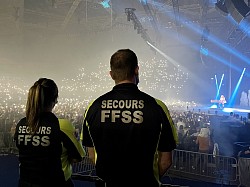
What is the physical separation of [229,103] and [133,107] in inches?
885

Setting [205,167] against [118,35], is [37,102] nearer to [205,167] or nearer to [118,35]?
[205,167]

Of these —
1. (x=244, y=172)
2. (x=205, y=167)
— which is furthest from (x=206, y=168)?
(x=244, y=172)

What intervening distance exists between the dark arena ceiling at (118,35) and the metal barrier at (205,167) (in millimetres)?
8904

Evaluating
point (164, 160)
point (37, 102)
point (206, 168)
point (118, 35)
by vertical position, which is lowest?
point (206, 168)

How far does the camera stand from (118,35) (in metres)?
22.8

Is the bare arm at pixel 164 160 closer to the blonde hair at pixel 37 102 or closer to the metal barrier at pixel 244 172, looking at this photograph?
the blonde hair at pixel 37 102

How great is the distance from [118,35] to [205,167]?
1740 cm

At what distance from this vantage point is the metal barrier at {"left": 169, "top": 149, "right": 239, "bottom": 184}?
641cm

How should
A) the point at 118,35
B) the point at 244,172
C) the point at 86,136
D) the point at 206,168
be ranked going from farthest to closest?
the point at 118,35 < the point at 206,168 < the point at 244,172 < the point at 86,136

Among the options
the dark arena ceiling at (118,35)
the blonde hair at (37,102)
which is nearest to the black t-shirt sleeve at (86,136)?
the blonde hair at (37,102)

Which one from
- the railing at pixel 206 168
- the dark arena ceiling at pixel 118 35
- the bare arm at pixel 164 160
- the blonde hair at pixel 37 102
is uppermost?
the dark arena ceiling at pixel 118 35

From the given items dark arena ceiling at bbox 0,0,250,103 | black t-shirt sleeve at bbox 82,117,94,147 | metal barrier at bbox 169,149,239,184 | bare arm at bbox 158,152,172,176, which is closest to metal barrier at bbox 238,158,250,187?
metal barrier at bbox 169,149,239,184

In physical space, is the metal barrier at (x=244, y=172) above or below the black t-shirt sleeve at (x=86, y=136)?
below

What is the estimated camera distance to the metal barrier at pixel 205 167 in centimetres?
641
